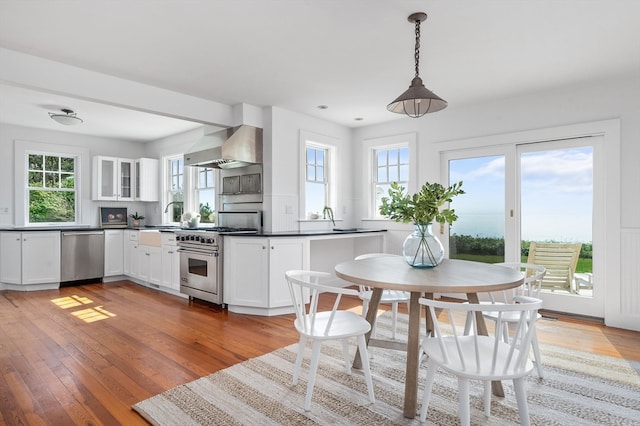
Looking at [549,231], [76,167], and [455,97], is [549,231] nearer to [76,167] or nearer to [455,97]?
[455,97]

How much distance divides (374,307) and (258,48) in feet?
7.58

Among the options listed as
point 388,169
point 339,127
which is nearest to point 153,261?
point 339,127

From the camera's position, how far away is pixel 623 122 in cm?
367

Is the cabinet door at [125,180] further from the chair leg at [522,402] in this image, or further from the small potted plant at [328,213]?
the chair leg at [522,402]

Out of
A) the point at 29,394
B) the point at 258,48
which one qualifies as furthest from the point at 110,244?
the point at 258,48

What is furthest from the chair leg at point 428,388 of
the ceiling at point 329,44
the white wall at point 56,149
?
the white wall at point 56,149

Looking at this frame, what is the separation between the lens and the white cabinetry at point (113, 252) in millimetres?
6086

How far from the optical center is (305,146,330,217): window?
5.36 meters

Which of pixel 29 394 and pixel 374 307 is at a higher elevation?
pixel 374 307

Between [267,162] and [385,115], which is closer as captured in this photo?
[267,162]

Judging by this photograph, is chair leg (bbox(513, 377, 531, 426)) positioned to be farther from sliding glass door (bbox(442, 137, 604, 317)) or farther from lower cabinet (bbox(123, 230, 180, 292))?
lower cabinet (bbox(123, 230, 180, 292))

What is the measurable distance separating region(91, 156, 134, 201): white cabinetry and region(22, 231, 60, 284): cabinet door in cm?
118

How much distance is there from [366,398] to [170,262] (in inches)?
146

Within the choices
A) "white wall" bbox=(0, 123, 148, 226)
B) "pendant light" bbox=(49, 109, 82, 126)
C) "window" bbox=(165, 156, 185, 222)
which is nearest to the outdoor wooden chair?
"window" bbox=(165, 156, 185, 222)
